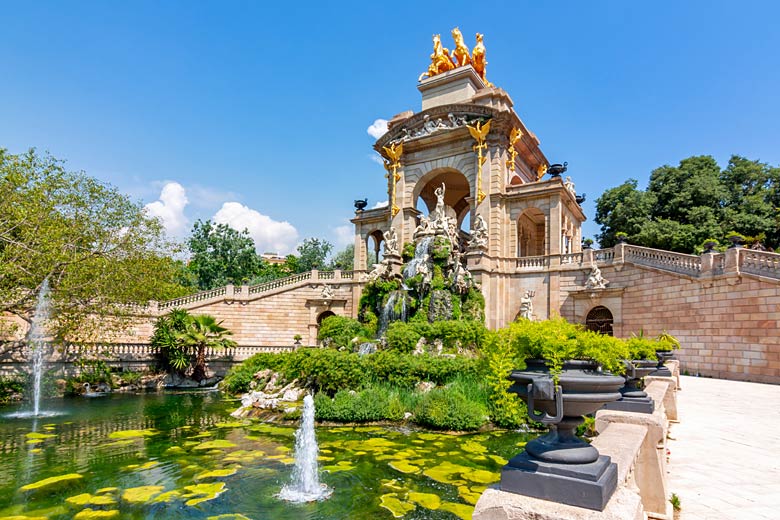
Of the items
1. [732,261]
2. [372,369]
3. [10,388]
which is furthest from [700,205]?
[10,388]

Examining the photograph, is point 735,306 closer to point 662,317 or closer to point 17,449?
point 662,317

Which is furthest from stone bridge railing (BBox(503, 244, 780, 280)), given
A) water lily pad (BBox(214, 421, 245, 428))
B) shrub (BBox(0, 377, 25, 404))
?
shrub (BBox(0, 377, 25, 404))

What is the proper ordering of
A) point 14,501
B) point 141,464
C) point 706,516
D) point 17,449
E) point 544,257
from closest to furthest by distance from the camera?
point 706,516 < point 14,501 < point 141,464 < point 17,449 < point 544,257

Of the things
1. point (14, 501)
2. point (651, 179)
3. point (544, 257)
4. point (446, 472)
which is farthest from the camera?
point (651, 179)

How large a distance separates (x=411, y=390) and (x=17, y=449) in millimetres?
8352

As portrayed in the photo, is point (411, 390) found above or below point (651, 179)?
below

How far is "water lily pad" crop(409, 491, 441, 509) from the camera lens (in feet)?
18.4

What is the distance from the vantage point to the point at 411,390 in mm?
11570

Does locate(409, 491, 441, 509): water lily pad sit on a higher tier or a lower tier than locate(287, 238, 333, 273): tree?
lower

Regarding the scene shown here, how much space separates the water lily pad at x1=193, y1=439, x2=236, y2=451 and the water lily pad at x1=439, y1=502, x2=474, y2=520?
16.1 feet

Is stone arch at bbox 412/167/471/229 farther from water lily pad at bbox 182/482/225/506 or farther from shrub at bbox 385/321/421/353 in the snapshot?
water lily pad at bbox 182/482/225/506

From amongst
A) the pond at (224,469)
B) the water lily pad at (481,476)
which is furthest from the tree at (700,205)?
the water lily pad at (481,476)

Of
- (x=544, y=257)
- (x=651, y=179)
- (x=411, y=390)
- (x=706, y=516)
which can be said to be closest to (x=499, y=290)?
(x=544, y=257)

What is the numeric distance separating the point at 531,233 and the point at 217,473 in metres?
27.0
